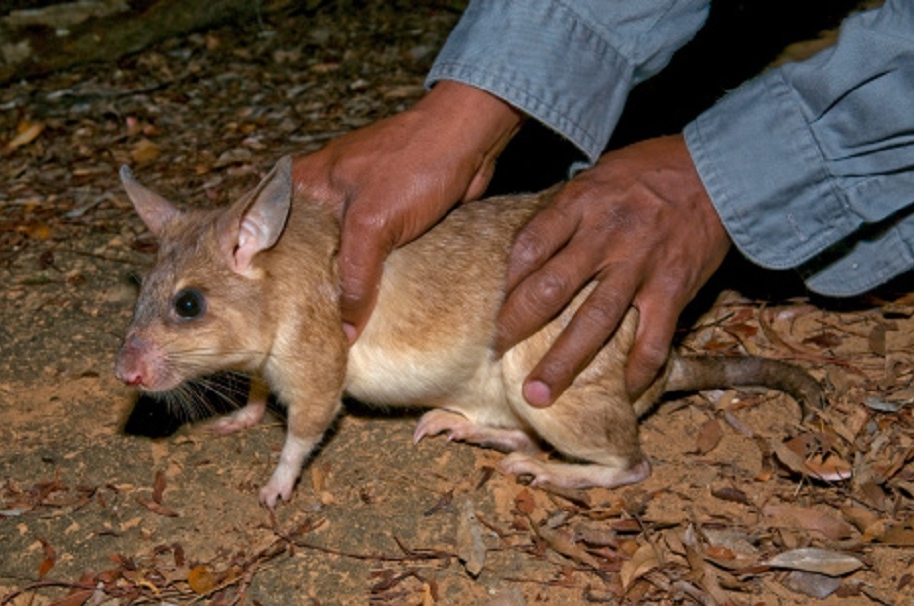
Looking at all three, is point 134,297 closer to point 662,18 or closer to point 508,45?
point 508,45

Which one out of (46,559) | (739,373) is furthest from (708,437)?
(46,559)

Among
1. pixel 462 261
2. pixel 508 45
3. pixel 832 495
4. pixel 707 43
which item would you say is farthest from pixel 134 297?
pixel 707 43

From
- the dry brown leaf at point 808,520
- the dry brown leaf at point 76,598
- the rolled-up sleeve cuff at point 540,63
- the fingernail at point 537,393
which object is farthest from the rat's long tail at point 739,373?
the dry brown leaf at point 76,598

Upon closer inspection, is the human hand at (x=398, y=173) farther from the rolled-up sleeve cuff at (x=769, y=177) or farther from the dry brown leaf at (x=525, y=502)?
the dry brown leaf at (x=525, y=502)

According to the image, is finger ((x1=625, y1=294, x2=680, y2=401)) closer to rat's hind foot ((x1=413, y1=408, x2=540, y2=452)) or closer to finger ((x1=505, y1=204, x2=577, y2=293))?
finger ((x1=505, y1=204, x2=577, y2=293))

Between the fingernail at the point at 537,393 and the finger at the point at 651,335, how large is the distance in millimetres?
365

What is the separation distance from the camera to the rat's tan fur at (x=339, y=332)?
476 cm

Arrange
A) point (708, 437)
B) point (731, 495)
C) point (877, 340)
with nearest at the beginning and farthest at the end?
1. point (731, 495)
2. point (708, 437)
3. point (877, 340)

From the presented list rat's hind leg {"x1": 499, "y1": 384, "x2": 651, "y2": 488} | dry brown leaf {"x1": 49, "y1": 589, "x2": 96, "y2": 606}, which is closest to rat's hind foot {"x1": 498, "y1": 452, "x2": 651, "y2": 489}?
rat's hind leg {"x1": 499, "y1": 384, "x2": 651, "y2": 488}

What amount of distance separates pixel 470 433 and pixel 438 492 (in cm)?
45

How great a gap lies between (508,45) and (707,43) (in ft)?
13.2

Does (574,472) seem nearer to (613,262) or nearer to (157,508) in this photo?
(613,262)

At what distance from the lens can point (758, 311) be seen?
6145 millimetres

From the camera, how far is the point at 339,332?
4.90 metres
